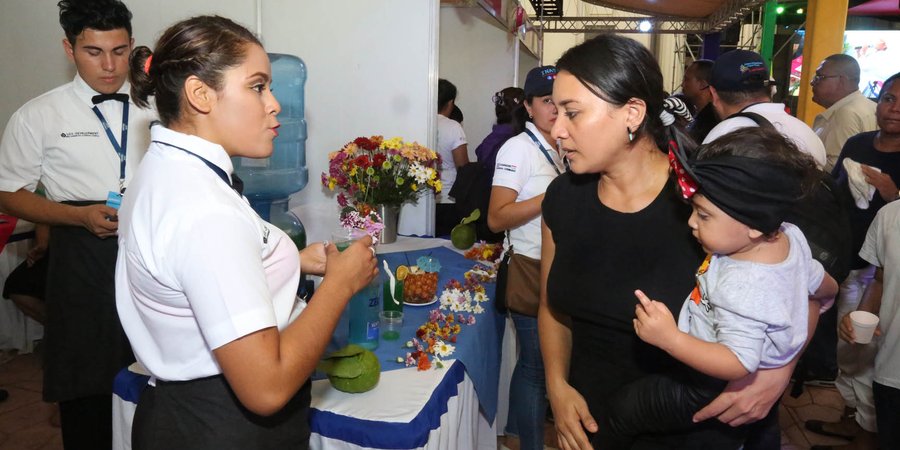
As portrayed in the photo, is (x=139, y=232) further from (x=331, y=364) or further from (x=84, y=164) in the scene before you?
(x=84, y=164)

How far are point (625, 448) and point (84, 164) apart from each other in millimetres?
1998

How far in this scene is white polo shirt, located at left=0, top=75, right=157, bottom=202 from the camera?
212 centimetres

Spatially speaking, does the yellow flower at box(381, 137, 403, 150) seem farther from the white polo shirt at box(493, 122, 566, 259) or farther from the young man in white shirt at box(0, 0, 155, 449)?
the young man in white shirt at box(0, 0, 155, 449)

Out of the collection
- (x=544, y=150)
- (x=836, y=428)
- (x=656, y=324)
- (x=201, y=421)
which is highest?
(x=544, y=150)

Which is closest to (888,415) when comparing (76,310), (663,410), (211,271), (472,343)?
(663,410)

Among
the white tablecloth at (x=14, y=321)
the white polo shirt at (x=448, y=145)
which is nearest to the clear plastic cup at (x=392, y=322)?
the white polo shirt at (x=448, y=145)

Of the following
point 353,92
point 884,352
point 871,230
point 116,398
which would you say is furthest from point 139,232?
point 353,92

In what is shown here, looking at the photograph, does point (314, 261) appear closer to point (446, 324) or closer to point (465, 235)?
point (446, 324)

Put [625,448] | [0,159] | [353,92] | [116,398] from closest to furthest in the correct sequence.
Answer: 1. [625,448]
2. [116,398]
3. [0,159]
4. [353,92]

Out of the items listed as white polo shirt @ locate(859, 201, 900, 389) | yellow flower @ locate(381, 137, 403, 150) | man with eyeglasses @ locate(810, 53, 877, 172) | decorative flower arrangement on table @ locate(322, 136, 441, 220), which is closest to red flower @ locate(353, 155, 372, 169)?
decorative flower arrangement on table @ locate(322, 136, 441, 220)

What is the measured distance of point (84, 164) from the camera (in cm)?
215

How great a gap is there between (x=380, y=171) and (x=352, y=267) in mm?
2042

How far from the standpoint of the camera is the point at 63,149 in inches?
83.6

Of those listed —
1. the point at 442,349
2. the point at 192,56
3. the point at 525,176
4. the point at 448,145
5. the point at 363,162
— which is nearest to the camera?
the point at 192,56
